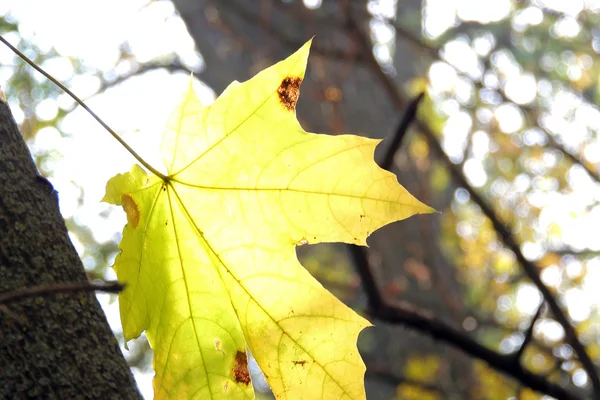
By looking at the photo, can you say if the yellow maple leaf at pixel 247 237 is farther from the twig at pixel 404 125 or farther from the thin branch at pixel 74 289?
the thin branch at pixel 74 289

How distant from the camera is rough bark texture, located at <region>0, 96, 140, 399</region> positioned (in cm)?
60

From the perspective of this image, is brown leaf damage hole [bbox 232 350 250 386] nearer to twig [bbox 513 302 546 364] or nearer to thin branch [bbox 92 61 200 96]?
twig [bbox 513 302 546 364]

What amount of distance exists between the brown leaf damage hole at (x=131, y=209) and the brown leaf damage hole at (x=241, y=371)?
0.77ft

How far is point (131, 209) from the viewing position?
0.78 meters

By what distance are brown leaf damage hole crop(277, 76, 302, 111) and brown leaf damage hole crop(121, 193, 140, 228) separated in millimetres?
253

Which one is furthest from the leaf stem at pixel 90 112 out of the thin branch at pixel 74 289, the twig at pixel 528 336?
the twig at pixel 528 336

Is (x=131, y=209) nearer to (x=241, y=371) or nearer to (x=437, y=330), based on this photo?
(x=241, y=371)

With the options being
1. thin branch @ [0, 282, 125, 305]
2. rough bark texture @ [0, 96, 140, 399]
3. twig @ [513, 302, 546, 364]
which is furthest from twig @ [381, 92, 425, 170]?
thin branch @ [0, 282, 125, 305]

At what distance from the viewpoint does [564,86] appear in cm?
571

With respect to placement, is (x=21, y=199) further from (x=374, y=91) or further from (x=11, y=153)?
(x=374, y=91)

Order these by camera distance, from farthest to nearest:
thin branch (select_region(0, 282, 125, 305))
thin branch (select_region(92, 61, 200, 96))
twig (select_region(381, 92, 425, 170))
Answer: thin branch (select_region(92, 61, 200, 96)) < twig (select_region(381, 92, 425, 170)) < thin branch (select_region(0, 282, 125, 305))

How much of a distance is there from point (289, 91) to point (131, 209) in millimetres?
277

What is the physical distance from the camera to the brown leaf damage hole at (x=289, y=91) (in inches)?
31.6

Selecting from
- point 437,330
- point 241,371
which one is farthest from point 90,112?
point 437,330
